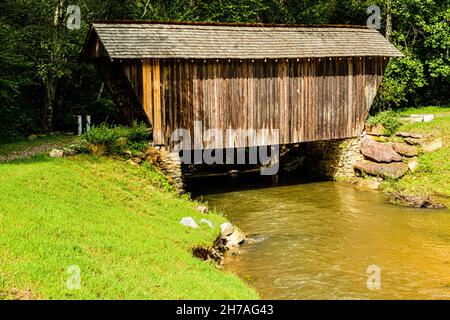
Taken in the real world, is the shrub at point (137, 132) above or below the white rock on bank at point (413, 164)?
above

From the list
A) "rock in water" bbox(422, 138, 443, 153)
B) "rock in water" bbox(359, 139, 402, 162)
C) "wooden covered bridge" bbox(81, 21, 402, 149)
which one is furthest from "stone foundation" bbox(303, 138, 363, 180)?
"rock in water" bbox(422, 138, 443, 153)

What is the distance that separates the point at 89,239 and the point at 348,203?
37.4 feet

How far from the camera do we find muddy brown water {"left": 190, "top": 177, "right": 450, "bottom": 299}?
10797 mm

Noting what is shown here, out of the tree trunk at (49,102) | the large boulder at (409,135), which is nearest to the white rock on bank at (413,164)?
the large boulder at (409,135)

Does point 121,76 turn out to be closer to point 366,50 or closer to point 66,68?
point 66,68

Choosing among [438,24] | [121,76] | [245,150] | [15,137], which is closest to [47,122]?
[15,137]

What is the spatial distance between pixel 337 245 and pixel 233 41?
377 inches

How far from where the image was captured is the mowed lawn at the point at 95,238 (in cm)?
825

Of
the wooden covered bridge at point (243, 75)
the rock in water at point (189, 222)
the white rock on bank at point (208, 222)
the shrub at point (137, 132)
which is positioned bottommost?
the white rock on bank at point (208, 222)

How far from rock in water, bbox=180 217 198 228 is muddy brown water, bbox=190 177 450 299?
1.45 m

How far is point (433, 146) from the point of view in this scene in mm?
21906

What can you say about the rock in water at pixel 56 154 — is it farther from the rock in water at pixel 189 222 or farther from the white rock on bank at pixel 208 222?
the white rock on bank at pixel 208 222

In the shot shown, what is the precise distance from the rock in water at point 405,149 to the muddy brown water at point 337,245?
3.02 m

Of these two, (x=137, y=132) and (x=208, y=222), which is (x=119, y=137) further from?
(x=208, y=222)
